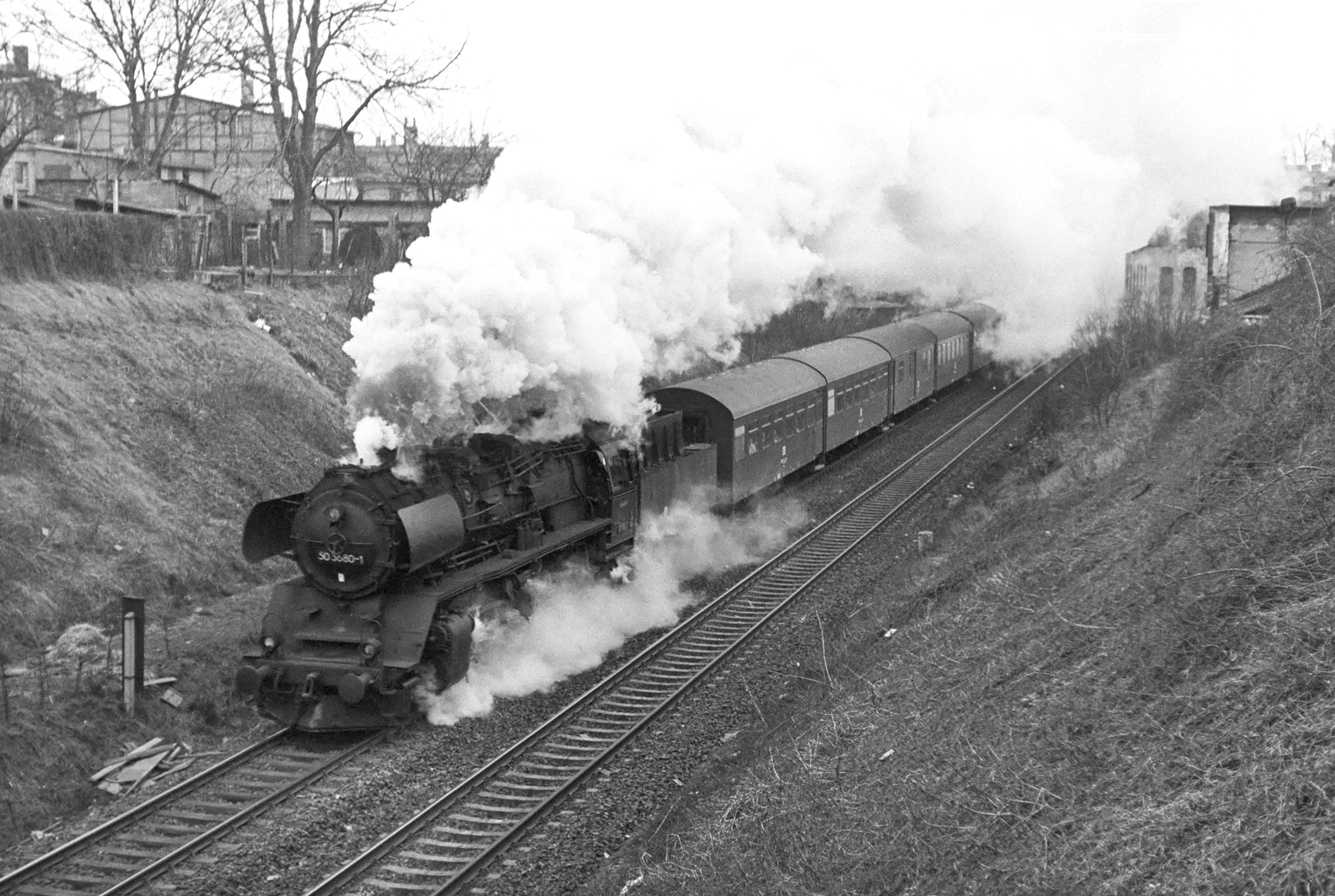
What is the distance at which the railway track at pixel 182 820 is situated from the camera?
29.5 ft

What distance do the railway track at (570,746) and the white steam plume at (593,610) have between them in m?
0.63

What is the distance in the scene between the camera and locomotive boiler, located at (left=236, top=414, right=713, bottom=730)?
38.4 ft

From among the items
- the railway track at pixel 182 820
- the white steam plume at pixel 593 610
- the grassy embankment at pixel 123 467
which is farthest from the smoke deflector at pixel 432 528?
the grassy embankment at pixel 123 467

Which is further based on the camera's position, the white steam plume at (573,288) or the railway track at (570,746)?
the white steam plume at (573,288)

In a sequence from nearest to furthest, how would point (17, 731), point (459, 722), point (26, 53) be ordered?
point (17, 731) < point (459, 722) < point (26, 53)

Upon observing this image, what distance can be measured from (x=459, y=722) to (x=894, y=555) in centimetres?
874

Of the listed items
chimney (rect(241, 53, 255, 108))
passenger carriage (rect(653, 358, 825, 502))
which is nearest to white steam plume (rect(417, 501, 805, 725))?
passenger carriage (rect(653, 358, 825, 502))

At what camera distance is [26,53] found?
3728 cm

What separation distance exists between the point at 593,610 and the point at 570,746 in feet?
12.8

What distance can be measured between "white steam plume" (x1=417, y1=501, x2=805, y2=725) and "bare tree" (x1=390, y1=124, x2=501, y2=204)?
1888 centimetres

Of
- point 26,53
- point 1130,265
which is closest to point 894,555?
point 1130,265

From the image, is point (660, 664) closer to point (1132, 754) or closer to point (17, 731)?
point (17, 731)

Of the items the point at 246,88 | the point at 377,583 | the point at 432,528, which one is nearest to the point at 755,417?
the point at 432,528

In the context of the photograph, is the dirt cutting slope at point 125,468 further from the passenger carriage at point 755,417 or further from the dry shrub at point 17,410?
the passenger carriage at point 755,417
